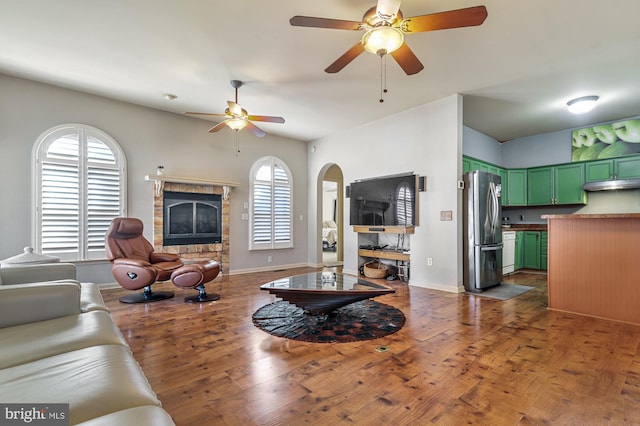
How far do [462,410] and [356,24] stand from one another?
266 centimetres

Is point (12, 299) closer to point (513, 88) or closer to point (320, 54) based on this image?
point (320, 54)

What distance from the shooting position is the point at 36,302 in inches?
67.7

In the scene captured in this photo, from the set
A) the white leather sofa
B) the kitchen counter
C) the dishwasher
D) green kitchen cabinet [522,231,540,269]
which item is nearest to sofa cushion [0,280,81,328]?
the white leather sofa

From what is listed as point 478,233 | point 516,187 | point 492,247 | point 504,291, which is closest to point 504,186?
point 516,187

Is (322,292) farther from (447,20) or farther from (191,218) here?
(191,218)

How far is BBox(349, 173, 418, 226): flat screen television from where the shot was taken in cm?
502

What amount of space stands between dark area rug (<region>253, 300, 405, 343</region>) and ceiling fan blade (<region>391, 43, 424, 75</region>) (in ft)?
8.15

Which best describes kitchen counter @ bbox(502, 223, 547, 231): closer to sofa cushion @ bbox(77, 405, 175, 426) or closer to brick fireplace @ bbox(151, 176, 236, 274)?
brick fireplace @ bbox(151, 176, 236, 274)

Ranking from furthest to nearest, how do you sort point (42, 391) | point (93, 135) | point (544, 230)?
point (544, 230)
point (93, 135)
point (42, 391)

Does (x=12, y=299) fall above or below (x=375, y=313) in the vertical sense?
above

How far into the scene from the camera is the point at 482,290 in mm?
4504

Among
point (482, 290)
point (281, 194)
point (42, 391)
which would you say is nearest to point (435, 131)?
point (482, 290)

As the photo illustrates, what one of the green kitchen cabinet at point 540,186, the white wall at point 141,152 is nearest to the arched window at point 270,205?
the white wall at point 141,152

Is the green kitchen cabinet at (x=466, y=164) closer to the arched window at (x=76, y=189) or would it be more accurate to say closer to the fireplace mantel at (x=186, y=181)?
the fireplace mantel at (x=186, y=181)
